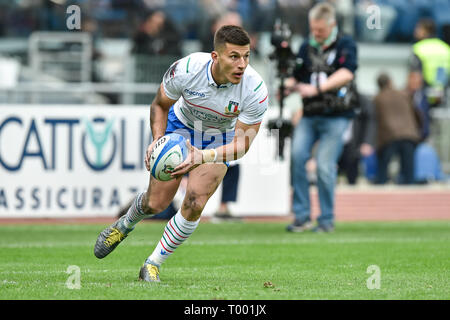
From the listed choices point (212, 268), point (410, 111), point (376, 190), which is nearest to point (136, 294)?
point (212, 268)

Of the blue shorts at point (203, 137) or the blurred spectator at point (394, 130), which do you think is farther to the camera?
the blurred spectator at point (394, 130)

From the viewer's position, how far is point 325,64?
12.1m

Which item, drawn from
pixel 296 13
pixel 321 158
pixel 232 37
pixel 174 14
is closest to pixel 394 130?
pixel 296 13

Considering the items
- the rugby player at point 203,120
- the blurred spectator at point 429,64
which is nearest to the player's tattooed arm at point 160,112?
the rugby player at point 203,120

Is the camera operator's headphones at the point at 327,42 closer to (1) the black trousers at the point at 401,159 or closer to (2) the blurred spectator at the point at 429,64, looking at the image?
(1) the black trousers at the point at 401,159

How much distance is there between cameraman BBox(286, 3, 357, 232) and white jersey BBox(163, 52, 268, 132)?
4273 millimetres

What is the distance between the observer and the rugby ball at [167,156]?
7.20 metres

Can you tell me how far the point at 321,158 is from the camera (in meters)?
12.1

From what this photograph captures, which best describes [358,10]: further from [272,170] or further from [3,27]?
[272,170]

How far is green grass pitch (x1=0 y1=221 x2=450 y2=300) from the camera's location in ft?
21.5

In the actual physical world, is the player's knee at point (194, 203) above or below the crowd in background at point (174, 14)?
below

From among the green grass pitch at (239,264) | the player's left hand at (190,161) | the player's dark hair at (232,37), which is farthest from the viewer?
the player's dark hair at (232,37)

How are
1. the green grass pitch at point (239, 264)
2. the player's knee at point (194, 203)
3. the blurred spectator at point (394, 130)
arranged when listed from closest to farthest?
the green grass pitch at point (239, 264)
the player's knee at point (194, 203)
the blurred spectator at point (394, 130)

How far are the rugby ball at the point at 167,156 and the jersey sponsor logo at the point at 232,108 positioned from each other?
19.9 inches
